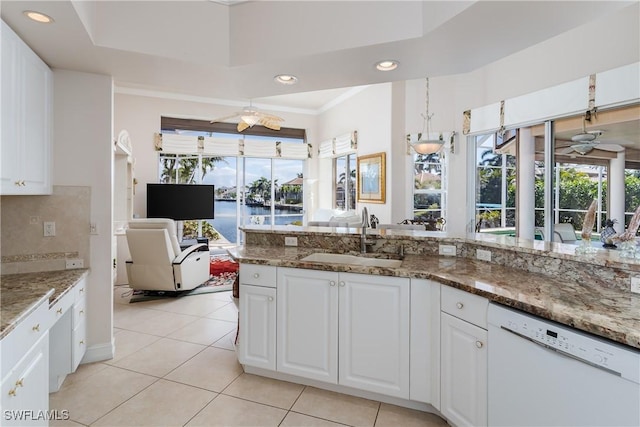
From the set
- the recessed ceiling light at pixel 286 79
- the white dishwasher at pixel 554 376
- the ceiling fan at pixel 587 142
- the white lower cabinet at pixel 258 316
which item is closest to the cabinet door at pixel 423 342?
the white dishwasher at pixel 554 376

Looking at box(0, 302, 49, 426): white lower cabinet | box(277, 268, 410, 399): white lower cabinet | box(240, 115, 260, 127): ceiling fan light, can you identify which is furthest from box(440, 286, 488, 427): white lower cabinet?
box(240, 115, 260, 127): ceiling fan light

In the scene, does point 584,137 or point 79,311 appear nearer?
point 79,311

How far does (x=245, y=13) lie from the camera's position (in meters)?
2.38

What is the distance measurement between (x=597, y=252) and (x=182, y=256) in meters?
4.24

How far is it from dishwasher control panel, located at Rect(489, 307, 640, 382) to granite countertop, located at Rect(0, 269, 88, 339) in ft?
7.04

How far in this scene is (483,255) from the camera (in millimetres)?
2449

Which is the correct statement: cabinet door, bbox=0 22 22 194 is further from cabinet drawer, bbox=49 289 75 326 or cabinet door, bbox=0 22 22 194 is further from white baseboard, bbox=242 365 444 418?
white baseboard, bbox=242 365 444 418

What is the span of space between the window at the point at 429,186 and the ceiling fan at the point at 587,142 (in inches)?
85.2

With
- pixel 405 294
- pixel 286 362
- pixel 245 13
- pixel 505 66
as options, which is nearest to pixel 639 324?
pixel 405 294

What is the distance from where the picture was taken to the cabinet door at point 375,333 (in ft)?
7.01

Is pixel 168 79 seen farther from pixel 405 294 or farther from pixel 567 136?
pixel 567 136

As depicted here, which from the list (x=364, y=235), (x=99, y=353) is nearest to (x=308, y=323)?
(x=364, y=235)

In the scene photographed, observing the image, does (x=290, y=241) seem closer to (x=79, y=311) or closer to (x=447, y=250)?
(x=447, y=250)

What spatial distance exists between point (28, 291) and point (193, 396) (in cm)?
121
